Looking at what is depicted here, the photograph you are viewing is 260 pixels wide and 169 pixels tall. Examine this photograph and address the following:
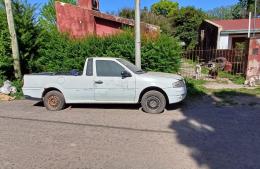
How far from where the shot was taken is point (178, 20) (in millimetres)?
41438

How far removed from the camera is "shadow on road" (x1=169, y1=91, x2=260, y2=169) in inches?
185

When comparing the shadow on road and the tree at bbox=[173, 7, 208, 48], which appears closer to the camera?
the shadow on road

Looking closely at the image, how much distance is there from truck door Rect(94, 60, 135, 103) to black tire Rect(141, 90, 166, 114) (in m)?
0.40

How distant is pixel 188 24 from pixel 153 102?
34.5m

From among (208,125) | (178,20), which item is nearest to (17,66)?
(208,125)

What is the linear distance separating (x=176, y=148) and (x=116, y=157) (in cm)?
119

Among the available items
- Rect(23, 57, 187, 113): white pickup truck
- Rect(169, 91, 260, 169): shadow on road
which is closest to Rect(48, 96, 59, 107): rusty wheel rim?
Rect(23, 57, 187, 113): white pickup truck

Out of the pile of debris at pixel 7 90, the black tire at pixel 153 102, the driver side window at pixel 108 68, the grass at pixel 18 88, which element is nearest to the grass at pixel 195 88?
the black tire at pixel 153 102

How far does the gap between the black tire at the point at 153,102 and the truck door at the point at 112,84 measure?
0.40 m

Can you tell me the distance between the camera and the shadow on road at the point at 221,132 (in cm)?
469

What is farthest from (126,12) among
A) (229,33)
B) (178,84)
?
(178,84)

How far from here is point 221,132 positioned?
242 inches

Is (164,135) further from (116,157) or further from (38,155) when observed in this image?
(38,155)

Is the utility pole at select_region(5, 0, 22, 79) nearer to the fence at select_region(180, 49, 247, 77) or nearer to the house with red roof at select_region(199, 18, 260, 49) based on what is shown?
the fence at select_region(180, 49, 247, 77)
